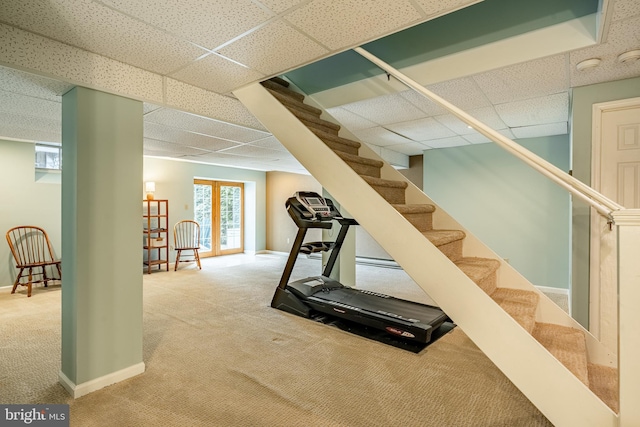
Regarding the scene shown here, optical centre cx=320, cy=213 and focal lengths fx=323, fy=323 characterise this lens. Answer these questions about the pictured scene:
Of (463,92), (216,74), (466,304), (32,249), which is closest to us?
(466,304)

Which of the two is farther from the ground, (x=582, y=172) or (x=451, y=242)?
(x=582, y=172)

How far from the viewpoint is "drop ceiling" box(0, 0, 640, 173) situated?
5.49ft

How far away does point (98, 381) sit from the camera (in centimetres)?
219

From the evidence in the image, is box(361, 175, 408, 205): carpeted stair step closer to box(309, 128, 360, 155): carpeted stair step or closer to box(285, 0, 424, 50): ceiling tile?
box(309, 128, 360, 155): carpeted stair step

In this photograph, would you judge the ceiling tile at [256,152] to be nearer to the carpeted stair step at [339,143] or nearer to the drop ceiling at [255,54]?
the drop ceiling at [255,54]

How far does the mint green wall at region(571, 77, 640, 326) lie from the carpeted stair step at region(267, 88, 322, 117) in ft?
7.40

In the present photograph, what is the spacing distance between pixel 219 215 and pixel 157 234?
1865 mm

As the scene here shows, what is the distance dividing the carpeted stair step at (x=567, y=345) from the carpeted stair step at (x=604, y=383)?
2.7 inches

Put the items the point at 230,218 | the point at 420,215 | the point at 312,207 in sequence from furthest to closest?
the point at 230,218
the point at 312,207
the point at 420,215

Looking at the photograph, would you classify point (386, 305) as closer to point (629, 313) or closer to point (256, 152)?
point (629, 313)

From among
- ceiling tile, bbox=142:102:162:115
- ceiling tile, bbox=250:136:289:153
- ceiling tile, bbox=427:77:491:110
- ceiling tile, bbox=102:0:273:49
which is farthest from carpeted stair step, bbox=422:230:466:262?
ceiling tile, bbox=250:136:289:153


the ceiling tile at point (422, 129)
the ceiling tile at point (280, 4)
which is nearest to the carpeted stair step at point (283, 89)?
the ceiling tile at point (422, 129)

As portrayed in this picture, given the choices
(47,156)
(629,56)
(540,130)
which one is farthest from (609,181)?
(47,156)

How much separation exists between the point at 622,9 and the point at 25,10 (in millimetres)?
3059
